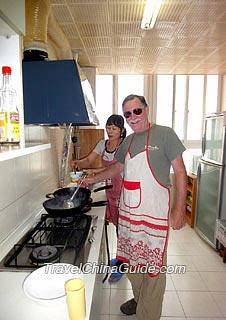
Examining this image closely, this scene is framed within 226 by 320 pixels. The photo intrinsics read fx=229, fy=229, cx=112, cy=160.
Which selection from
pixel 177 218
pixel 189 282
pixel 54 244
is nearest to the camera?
pixel 54 244

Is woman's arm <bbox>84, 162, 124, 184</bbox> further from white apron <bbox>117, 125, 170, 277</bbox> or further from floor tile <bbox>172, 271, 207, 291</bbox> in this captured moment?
floor tile <bbox>172, 271, 207, 291</bbox>

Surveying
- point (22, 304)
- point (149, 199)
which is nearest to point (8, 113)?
point (22, 304)

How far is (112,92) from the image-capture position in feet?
12.9

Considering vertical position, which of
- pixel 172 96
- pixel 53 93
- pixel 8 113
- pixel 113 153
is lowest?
pixel 113 153

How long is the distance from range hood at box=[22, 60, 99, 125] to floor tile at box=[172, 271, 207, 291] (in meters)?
1.66

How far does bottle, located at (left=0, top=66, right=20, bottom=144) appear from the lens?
101 cm

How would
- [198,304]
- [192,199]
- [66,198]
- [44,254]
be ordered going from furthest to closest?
[192,199] → [198,304] → [66,198] → [44,254]

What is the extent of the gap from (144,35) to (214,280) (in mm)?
2448

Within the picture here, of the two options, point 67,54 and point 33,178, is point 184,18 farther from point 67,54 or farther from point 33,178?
point 33,178

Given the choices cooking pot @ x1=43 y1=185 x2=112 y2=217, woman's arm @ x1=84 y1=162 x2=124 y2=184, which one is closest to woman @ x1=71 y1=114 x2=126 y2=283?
woman's arm @ x1=84 y1=162 x2=124 y2=184

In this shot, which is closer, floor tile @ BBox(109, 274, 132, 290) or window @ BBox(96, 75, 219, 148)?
floor tile @ BBox(109, 274, 132, 290)

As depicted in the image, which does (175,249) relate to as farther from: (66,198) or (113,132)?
(66,198)

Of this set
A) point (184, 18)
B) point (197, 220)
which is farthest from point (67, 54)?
point (197, 220)

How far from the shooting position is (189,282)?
2045 mm
